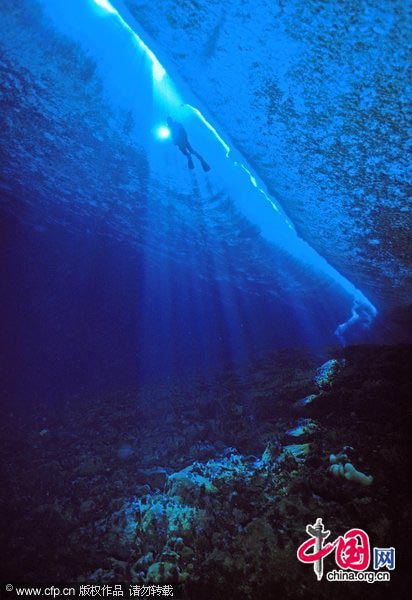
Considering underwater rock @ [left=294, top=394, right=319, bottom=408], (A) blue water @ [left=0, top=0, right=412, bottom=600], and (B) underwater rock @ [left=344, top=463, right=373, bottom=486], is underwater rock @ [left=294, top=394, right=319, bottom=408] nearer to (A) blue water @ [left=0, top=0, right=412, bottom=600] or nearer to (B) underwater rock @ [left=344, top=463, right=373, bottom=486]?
(A) blue water @ [left=0, top=0, right=412, bottom=600]

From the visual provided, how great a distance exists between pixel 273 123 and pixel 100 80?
3.34 meters

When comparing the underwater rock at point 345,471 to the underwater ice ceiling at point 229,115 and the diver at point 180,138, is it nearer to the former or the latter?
the underwater ice ceiling at point 229,115

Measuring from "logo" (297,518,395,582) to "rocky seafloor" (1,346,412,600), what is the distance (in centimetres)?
6

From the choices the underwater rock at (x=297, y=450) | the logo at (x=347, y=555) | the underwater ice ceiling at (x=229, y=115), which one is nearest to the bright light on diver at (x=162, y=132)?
the underwater ice ceiling at (x=229, y=115)

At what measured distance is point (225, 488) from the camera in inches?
162

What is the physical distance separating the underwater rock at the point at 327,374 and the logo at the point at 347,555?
3.59 m

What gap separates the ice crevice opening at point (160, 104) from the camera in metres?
4.22

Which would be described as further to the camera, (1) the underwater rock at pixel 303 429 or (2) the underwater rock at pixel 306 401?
(2) the underwater rock at pixel 306 401

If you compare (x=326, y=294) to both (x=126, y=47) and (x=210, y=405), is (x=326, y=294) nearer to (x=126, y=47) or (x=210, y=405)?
(x=210, y=405)

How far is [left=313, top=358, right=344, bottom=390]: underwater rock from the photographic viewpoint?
6.38m

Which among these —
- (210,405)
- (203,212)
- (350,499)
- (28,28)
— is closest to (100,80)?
(28,28)

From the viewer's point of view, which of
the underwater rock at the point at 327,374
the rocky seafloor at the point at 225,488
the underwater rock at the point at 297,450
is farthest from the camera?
the underwater rock at the point at 327,374

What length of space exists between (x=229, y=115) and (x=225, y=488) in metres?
5.72

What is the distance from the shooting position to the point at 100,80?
492 cm
